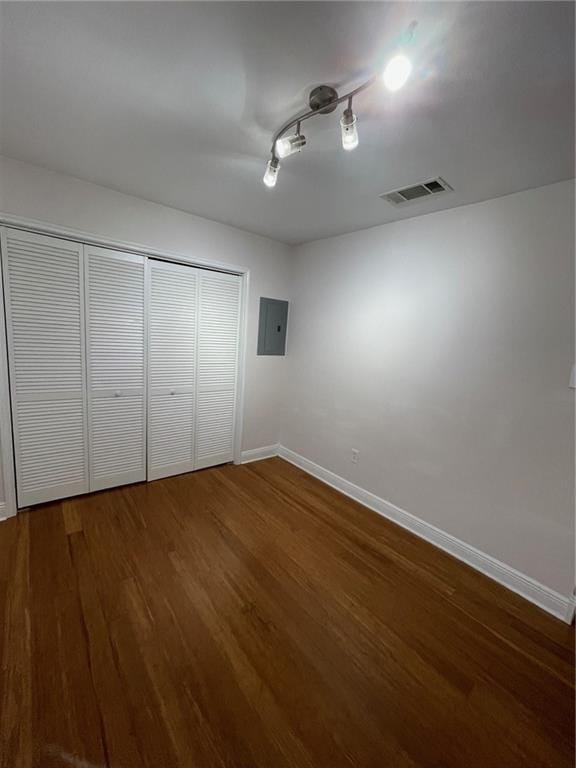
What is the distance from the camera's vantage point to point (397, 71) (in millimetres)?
983

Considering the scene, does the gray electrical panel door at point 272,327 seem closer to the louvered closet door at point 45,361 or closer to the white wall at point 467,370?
the white wall at point 467,370

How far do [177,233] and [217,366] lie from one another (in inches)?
50.0

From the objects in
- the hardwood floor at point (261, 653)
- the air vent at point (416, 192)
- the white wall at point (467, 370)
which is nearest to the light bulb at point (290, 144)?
the air vent at point (416, 192)

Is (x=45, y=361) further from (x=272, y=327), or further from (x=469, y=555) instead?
(x=469, y=555)

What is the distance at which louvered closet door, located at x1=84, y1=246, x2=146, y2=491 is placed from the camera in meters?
2.42

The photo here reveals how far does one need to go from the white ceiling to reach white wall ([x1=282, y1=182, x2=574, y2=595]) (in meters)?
0.35

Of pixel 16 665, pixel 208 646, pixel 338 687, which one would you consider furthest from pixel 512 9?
pixel 16 665

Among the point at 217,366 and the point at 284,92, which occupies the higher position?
the point at 284,92

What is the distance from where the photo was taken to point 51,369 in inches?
90.7

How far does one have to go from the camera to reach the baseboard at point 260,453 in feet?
11.7

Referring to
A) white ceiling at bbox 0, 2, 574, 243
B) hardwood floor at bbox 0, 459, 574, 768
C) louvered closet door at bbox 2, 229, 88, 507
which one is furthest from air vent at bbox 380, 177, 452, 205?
hardwood floor at bbox 0, 459, 574, 768

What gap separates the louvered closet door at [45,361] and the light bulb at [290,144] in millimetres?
1783

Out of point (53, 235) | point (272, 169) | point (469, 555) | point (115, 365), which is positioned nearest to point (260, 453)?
point (115, 365)

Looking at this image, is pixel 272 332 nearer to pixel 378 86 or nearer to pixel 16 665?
pixel 378 86
